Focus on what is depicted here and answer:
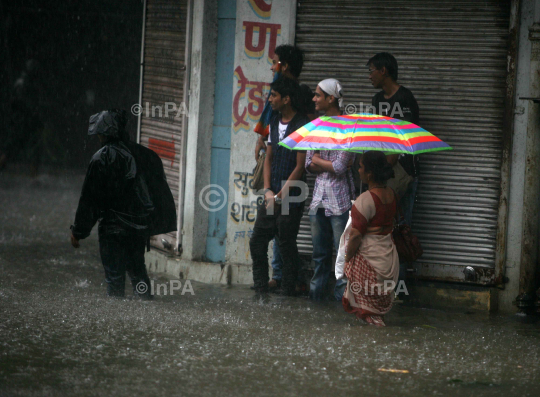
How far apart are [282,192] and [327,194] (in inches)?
16.1

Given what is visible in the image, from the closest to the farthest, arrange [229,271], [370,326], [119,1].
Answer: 1. [370,326]
2. [229,271]
3. [119,1]

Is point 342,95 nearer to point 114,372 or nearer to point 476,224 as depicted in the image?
point 476,224

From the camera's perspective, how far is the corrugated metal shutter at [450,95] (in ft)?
22.9

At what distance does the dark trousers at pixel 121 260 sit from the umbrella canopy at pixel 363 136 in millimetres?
1592

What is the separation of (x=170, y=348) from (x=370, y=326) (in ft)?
5.65

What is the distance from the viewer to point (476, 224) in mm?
7062

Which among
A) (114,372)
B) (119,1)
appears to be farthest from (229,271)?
(119,1)

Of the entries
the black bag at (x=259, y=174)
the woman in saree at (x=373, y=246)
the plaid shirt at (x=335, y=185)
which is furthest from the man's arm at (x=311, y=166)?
the woman in saree at (x=373, y=246)

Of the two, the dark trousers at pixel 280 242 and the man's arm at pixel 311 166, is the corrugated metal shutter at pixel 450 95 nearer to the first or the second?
the man's arm at pixel 311 166

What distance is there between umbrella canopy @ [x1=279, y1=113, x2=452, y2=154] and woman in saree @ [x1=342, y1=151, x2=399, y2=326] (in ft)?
0.48

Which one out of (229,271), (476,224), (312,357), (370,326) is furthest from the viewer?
(229,271)

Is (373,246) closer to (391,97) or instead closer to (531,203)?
(391,97)

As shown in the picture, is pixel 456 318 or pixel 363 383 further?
pixel 456 318

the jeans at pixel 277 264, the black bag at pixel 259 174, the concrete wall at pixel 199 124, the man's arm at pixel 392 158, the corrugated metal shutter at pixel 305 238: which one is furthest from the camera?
the concrete wall at pixel 199 124
